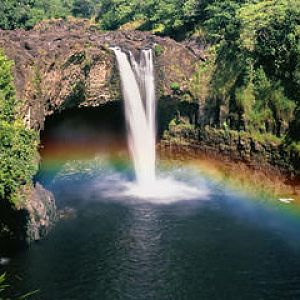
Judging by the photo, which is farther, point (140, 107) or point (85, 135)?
point (85, 135)

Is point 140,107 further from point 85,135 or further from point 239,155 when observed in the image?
point 239,155

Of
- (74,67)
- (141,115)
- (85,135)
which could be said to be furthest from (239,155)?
(74,67)

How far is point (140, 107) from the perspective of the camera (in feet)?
165

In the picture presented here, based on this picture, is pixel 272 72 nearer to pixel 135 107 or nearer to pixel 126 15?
pixel 135 107

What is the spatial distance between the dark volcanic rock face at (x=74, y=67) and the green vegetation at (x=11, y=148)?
632cm

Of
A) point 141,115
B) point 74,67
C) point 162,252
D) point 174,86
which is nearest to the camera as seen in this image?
point 162,252

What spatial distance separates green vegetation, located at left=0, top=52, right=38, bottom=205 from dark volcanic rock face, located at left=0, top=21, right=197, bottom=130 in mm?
6320

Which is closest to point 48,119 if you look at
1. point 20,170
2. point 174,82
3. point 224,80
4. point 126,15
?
point 174,82

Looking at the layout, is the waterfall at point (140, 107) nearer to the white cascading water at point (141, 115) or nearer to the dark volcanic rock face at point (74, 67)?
the white cascading water at point (141, 115)

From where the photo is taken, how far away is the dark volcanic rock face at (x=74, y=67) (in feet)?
134

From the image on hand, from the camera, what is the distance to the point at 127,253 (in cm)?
3212

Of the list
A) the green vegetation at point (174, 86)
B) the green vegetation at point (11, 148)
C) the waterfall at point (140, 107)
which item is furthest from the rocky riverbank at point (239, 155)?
the green vegetation at point (11, 148)

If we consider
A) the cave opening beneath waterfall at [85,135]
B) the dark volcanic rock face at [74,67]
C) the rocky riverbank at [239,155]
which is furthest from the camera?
the cave opening beneath waterfall at [85,135]

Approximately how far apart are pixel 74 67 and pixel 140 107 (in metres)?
7.73
